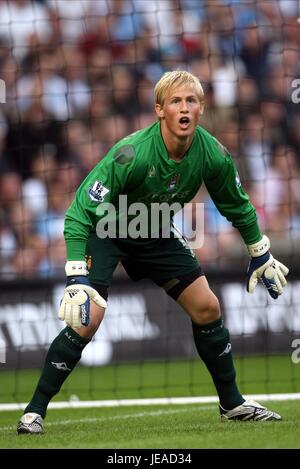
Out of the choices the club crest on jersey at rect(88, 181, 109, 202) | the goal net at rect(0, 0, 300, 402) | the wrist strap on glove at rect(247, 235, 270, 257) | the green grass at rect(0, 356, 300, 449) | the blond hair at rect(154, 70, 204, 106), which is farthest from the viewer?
the goal net at rect(0, 0, 300, 402)

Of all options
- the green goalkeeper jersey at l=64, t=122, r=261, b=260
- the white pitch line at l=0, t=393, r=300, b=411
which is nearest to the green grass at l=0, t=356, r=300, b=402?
the white pitch line at l=0, t=393, r=300, b=411

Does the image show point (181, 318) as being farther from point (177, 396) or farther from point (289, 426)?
point (289, 426)

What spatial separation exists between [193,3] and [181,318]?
4.52 meters

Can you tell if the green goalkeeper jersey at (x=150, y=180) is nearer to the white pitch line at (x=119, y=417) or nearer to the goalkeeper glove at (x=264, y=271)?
the goalkeeper glove at (x=264, y=271)

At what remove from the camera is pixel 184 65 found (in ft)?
44.3

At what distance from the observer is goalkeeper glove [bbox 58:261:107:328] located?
18.6 feet

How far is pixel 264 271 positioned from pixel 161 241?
648 millimetres

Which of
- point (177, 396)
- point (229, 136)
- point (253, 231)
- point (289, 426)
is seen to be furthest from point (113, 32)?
point (289, 426)

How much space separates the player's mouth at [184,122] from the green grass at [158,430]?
1662mm

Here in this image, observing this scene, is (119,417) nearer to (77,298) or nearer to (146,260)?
(146,260)

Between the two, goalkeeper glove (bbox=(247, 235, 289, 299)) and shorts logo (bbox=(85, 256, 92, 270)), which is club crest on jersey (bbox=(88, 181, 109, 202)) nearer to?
shorts logo (bbox=(85, 256, 92, 270))

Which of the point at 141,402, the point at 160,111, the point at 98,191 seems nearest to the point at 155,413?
the point at 141,402

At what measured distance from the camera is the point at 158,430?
20.2 feet

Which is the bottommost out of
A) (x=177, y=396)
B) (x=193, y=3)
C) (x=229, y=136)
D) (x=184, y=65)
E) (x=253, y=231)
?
(x=177, y=396)
